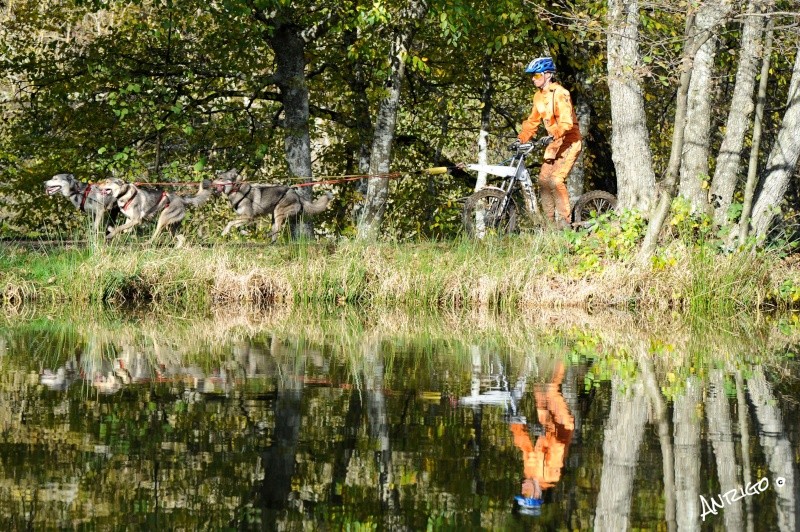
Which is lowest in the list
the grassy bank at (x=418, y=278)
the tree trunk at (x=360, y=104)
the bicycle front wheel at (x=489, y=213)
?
the grassy bank at (x=418, y=278)

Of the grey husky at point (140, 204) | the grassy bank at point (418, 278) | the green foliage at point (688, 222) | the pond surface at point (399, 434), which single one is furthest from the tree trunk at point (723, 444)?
the grey husky at point (140, 204)

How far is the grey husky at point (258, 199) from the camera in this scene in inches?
755

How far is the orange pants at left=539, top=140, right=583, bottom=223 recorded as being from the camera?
16092 mm

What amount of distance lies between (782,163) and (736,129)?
0.68m

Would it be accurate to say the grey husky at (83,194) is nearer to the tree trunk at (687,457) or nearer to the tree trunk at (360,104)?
the tree trunk at (360,104)

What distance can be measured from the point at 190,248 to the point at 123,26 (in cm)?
764

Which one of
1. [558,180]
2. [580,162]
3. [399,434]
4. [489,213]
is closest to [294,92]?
[580,162]

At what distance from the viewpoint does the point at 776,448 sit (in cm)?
626

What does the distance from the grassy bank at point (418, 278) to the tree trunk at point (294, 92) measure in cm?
524

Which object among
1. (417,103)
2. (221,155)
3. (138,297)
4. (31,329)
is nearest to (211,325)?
(31,329)

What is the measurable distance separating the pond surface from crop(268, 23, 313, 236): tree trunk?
33.7ft

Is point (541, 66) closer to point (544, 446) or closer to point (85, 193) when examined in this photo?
point (85, 193)

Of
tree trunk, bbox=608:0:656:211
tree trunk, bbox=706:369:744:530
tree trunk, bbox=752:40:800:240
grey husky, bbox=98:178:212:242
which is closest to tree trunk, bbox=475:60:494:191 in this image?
grey husky, bbox=98:178:212:242

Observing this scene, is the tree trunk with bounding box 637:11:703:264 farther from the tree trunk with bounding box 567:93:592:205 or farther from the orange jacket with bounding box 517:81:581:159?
the tree trunk with bounding box 567:93:592:205
